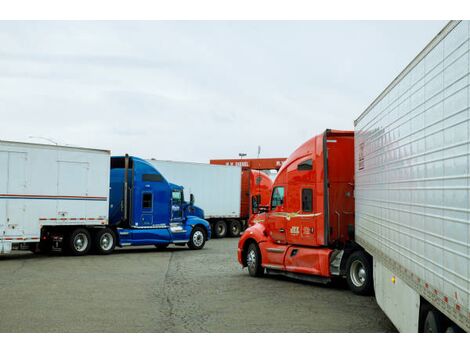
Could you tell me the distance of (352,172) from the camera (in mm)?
13719

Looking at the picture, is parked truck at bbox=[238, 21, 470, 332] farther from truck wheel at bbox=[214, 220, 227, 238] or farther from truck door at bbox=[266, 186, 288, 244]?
truck wheel at bbox=[214, 220, 227, 238]

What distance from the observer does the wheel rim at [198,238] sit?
2513 cm

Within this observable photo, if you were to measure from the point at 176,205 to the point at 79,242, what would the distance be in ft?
14.2

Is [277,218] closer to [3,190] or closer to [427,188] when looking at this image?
[427,188]

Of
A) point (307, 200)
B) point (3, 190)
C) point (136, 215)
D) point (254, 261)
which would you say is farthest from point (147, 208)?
point (307, 200)

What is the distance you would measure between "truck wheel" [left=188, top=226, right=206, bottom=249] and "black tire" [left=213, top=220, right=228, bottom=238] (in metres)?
7.52

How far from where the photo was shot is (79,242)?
2166 centimetres

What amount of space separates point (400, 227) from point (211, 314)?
12.2ft

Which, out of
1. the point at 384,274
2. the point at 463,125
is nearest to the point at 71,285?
the point at 384,274

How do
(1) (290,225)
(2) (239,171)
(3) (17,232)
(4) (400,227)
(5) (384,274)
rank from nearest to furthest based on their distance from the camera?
(4) (400,227), (5) (384,274), (1) (290,225), (3) (17,232), (2) (239,171)

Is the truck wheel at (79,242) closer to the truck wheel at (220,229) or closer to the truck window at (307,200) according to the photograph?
the truck window at (307,200)

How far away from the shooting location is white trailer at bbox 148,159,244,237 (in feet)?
98.6

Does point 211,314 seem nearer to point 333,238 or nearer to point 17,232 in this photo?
point 333,238

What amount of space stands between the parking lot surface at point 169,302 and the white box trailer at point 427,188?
1.44 m
